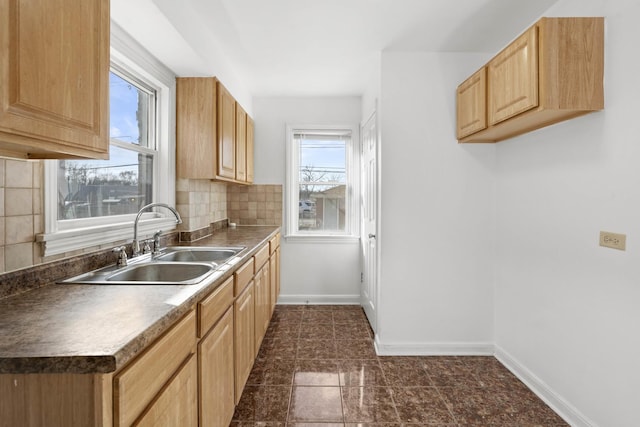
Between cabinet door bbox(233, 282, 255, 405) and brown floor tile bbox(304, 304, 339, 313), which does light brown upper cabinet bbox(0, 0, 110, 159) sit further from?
brown floor tile bbox(304, 304, 339, 313)

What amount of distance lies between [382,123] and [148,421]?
249 centimetres

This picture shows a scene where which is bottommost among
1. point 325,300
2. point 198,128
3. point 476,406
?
point 476,406

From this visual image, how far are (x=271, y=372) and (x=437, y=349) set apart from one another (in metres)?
1.38

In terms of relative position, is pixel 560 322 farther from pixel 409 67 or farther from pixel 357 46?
pixel 357 46

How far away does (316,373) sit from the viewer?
244 cm

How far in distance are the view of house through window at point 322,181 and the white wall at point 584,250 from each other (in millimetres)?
1979

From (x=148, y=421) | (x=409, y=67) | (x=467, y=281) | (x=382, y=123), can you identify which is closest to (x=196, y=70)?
(x=382, y=123)

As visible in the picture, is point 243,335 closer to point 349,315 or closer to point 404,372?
point 404,372

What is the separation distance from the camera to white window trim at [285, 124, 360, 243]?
3.98m

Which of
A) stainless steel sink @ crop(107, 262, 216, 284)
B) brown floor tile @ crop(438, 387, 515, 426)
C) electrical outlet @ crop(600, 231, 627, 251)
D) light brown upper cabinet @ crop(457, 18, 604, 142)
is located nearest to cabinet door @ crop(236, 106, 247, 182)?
stainless steel sink @ crop(107, 262, 216, 284)

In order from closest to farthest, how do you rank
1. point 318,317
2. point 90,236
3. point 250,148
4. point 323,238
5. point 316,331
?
point 90,236 → point 316,331 → point 318,317 → point 250,148 → point 323,238

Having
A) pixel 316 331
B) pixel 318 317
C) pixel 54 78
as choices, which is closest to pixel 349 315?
pixel 318 317

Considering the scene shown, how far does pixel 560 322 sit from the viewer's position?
2.04m

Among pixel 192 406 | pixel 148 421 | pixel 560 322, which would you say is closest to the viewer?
A: pixel 148 421
